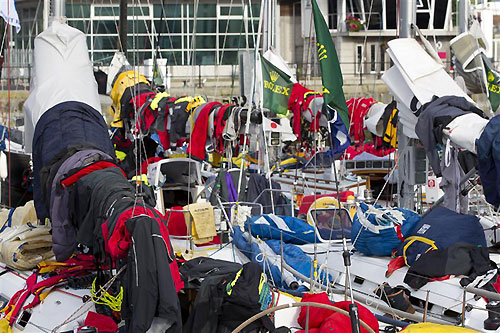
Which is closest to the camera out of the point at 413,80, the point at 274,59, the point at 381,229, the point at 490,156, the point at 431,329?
the point at 431,329

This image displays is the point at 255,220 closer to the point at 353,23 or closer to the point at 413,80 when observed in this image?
the point at 413,80

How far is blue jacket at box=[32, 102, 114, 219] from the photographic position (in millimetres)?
8312

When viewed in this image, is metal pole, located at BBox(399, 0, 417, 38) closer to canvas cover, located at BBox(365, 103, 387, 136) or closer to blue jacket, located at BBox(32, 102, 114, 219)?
canvas cover, located at BBox(365, 103, 387, 136)

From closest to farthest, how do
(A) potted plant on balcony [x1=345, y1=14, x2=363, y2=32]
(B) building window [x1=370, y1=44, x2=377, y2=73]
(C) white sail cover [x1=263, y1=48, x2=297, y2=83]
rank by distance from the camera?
1. (C) white sail cover [x1=263, y1=48, x2=297, y2=83]
2. (A) potted plant on balcony [x1=345, y1=14, x2=363, y2=32]
3. (B) building window [x1=370, y1=44, x2=377, y2=73]

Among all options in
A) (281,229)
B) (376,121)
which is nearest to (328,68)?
(281,229)

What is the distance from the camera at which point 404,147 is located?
9.84 m

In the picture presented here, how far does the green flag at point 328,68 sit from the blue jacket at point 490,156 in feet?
3.93

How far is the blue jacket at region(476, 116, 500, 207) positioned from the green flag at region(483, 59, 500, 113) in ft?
8.38

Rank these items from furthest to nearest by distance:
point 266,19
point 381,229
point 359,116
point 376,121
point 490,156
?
point 359,116
point 376,121
point 266,19
point 381,229
point 490,156

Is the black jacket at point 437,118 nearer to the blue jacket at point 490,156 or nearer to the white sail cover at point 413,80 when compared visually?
the white sail cover at point 413,80

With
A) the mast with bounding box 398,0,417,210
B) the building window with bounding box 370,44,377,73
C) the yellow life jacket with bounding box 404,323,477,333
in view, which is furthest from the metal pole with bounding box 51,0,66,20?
the building window with bounding box 370,44,377,73

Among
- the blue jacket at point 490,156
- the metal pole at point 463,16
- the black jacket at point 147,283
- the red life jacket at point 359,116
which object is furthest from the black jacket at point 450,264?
the red life jacket at point 359,116

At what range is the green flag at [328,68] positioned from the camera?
7.11 m

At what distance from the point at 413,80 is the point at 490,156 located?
2.23 metres
